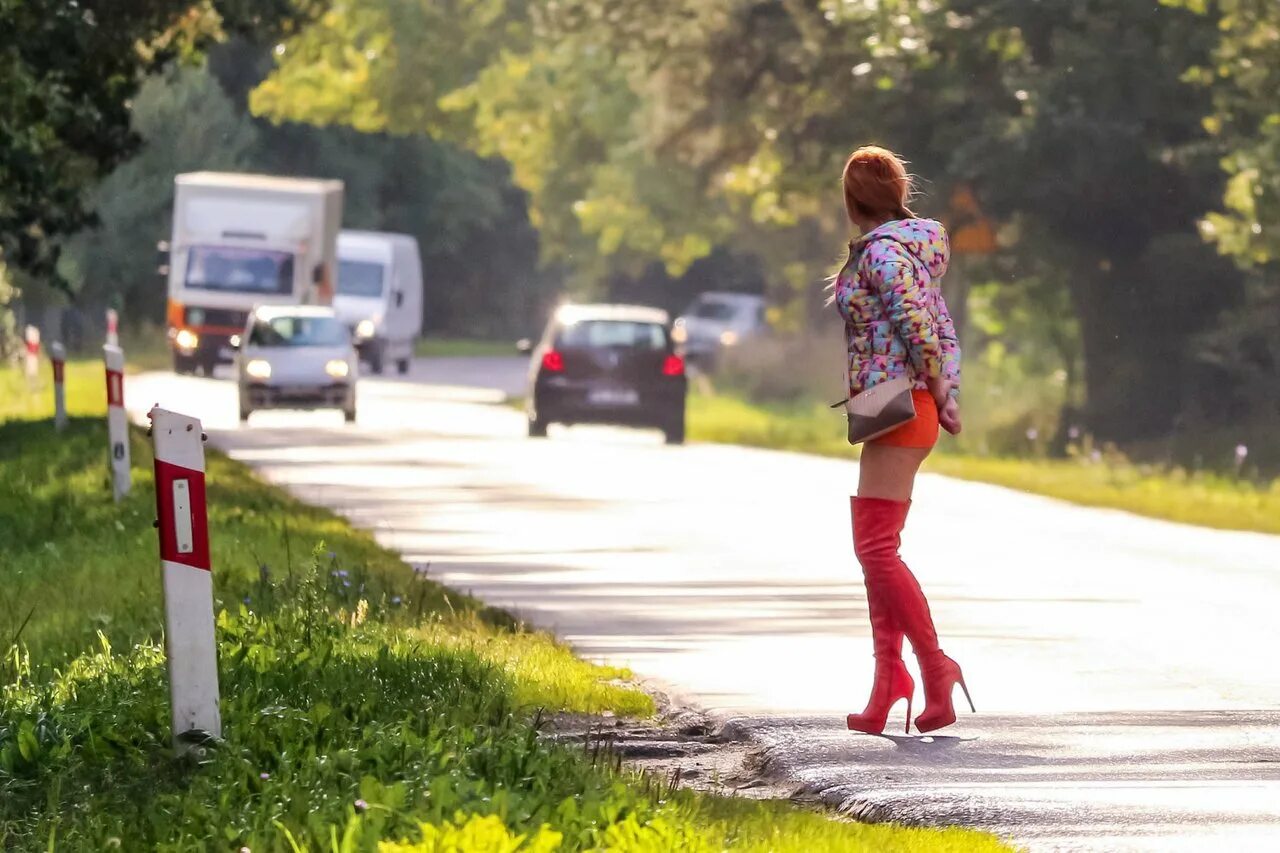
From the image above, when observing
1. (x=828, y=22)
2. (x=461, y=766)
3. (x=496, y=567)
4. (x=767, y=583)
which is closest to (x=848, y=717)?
(x=461, y=766)

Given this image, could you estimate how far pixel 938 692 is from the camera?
9852 mm

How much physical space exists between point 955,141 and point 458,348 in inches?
2270

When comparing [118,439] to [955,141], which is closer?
[118,439]

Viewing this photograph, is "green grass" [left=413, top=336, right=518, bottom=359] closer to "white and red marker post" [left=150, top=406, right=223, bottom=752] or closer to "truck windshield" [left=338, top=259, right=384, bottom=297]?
"truck windshield" [left=338, top=259, right=384, bottom=297]

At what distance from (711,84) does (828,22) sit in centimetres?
272

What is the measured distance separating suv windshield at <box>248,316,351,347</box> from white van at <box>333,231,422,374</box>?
20135mm

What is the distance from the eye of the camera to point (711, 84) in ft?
126

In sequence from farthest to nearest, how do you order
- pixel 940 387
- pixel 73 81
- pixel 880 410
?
pixel 73 81 → pixel 940 387 → pixel 880 410

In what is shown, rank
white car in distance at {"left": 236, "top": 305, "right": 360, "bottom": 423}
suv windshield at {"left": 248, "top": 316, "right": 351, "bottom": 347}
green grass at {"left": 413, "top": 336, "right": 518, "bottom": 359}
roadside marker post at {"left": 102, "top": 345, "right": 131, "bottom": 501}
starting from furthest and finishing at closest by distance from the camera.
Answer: green grass at {"left": 413, "top": 336, "right": 518, "bottom": 359} → suv windshield at {"left": 248, "top": 316, "right": 351, "bottom": 347} → white car in distance at {"left": 236, "top": 305, "right": 360, "bottom": 423} → roadside marker post at {"left": 102, "top": 345, "right": 131, "bottom": 501}

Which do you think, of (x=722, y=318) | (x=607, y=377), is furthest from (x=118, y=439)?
(x=722, y=318)

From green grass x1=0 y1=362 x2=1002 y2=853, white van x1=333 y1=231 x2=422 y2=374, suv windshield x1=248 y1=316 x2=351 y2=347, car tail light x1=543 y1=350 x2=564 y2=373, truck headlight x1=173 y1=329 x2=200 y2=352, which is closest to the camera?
green grass x1=0 y1=362 x2=1002 y2=853

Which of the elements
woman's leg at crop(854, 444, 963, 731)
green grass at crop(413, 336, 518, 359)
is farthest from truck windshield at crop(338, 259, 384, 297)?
woman's leg at crop(854, 444, 963, 731)

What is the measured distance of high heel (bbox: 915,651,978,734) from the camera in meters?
9.84

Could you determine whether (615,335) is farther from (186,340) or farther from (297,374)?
(186,340)
